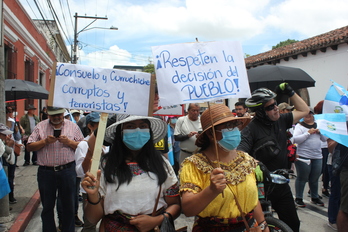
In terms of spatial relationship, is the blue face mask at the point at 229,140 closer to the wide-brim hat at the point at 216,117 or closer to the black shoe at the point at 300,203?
the wide-brim hat at the point at 216,117

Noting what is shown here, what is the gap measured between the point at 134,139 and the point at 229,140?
730mm

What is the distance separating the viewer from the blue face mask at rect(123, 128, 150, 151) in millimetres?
2414

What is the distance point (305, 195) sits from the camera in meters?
6.93

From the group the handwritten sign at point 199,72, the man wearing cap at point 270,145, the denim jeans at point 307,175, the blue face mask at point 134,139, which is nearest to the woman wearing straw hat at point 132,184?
the blue face mask at point 134,139

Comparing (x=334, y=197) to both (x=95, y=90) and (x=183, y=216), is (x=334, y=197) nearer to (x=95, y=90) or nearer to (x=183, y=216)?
(x=183, y=216)

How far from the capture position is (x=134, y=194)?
226 cm

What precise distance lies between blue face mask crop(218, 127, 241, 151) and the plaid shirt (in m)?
2.64

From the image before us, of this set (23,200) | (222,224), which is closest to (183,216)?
(23,200)

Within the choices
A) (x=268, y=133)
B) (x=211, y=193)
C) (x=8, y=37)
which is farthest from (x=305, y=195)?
(x=8, y=37)

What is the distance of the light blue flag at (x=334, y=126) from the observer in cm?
337

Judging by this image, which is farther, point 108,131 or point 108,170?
point 108,131

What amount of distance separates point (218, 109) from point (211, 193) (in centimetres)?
73

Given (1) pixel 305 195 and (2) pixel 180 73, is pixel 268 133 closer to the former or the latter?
(2) pixel 180 73

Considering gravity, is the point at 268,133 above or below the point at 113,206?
above
